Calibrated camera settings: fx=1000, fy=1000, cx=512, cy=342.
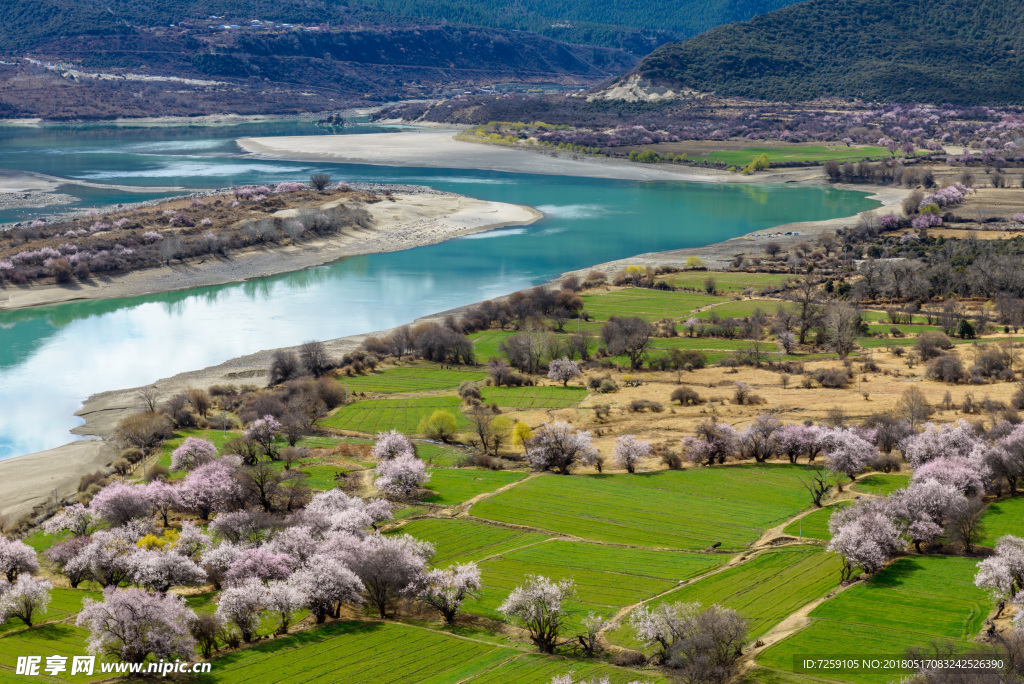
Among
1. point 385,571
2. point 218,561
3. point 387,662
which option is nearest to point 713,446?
point 385,571

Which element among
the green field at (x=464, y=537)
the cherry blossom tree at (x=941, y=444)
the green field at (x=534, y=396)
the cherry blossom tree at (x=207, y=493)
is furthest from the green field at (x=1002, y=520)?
the cherry blossom tree at (x=207, y=493)

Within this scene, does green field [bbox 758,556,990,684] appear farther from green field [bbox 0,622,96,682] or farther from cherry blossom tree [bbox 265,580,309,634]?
green field [bbox 0,622,96,682]

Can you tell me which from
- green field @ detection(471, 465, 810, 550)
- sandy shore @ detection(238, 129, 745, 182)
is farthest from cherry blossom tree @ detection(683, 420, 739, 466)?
sandy shore @ detection(238, 129, 745, 182)

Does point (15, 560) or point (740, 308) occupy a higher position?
point (740, 308)

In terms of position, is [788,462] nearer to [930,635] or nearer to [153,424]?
[930,635]

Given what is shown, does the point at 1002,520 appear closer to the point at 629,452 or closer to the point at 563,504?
the point at 629,452

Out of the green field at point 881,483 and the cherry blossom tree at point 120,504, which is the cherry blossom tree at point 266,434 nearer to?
the cherry blossom tree at point 120,504

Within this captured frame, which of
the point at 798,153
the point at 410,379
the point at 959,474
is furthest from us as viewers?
the point at 798,153

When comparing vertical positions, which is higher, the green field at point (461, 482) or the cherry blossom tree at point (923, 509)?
the cherry blossom tree at point (923, 509)
